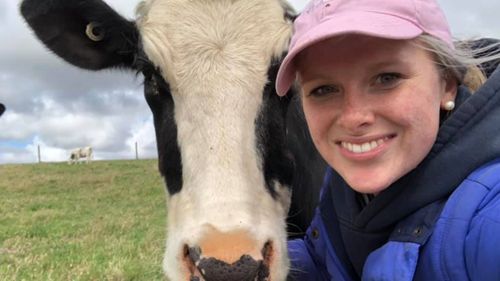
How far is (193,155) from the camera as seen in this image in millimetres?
3312

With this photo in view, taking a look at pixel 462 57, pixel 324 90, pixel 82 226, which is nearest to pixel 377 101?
pixel 324 90

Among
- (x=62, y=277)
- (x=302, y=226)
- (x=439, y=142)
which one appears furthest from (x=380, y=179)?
(x=62, y=277)

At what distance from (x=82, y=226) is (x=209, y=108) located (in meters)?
9.25

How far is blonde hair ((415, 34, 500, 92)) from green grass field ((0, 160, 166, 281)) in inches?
177

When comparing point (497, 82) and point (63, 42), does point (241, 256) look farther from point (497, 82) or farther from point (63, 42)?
point (63, 42)

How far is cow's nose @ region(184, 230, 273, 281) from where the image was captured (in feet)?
8.77

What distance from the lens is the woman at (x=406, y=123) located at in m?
2.20

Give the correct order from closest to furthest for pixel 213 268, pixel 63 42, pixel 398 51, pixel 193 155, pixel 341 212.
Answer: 1. pixel 398 51
2. pixel 213 268
3. pixel 341 212
4. pixel 193 155
5. pixel 63 42

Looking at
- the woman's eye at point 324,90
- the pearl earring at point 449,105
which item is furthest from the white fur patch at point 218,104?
the pearl earring at point 449,105

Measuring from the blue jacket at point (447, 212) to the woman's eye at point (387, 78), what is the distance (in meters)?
0.23

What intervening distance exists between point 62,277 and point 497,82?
206 inches

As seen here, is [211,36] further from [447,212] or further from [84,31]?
[447,212]

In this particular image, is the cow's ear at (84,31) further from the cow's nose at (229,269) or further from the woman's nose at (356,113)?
the woman's nose at (356,113)

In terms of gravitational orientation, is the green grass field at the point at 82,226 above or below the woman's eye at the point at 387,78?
below
